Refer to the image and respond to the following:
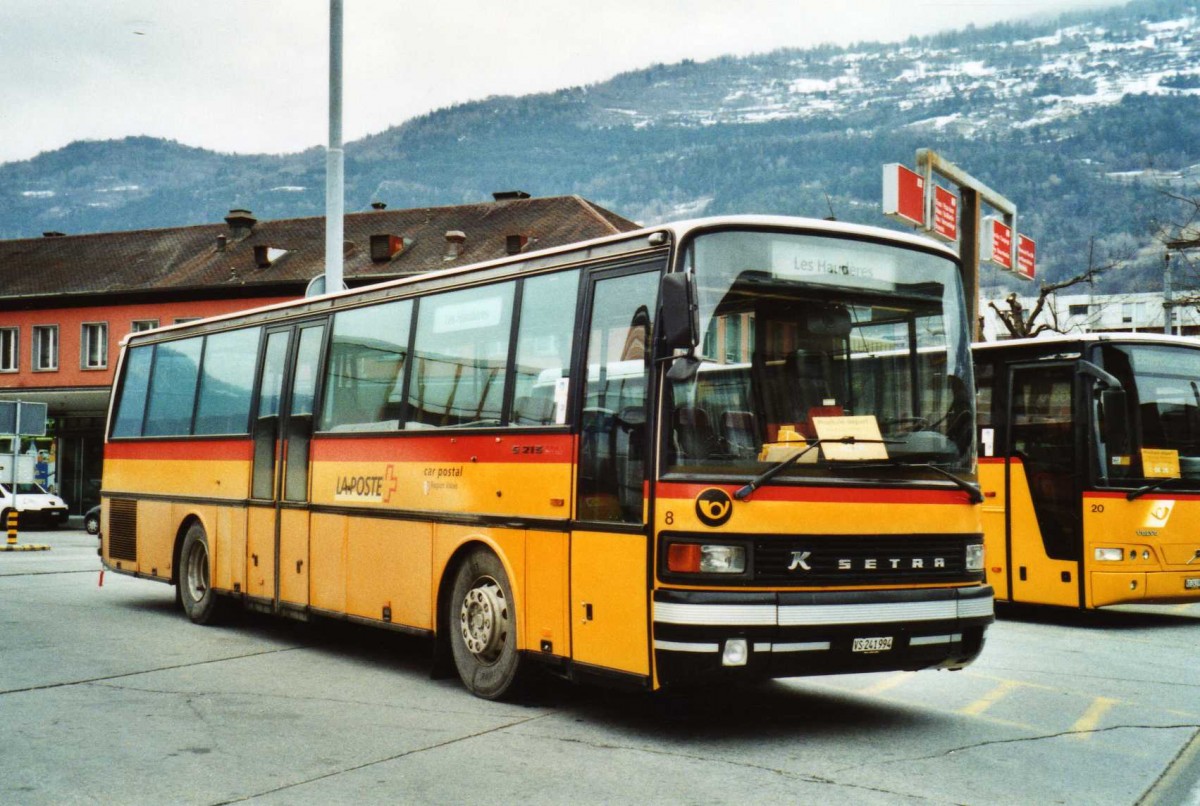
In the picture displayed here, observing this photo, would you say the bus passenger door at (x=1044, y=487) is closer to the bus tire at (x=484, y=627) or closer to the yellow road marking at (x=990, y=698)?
the yellow road marking at (x=990, y=698)

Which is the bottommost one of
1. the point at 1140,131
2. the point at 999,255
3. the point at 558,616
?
the point at 558,616

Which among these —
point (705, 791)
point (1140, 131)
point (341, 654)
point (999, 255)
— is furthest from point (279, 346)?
point (1140, 131)

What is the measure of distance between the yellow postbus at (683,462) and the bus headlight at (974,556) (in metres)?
0.02

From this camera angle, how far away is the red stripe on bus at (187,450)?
12617mm

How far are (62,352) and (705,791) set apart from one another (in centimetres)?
5148

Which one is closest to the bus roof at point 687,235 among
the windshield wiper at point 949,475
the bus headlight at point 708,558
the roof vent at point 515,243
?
the windshield wiper at point 949,475

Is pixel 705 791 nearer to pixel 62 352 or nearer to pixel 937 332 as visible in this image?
pixel 937 332

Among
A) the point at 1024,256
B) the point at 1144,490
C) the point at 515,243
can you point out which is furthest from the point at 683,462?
the point at 515,243

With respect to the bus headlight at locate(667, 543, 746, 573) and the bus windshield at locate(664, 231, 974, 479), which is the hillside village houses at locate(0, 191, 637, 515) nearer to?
the bus windshield at locate(664, 231, 974, 479)

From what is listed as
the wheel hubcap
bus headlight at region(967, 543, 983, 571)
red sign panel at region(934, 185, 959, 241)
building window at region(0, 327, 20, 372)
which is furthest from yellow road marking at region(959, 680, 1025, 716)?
building window at region(0, 327, 20, 372)

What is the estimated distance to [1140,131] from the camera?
557 ft

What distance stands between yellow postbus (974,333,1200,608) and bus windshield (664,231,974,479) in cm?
591

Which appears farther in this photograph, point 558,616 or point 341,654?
point 341,654

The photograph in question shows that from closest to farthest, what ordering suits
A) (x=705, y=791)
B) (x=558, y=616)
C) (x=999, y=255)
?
(x=705, y=791), (x=558, y=616), (x=999, y=255)
